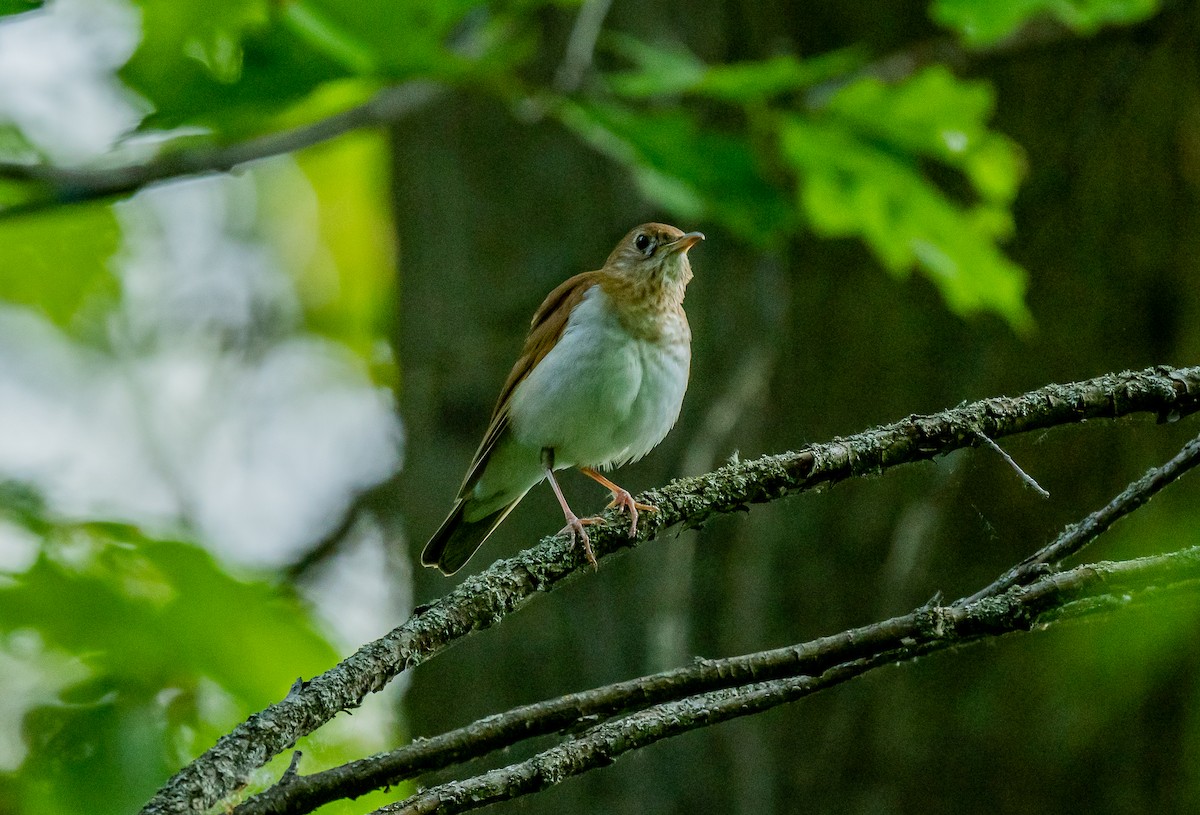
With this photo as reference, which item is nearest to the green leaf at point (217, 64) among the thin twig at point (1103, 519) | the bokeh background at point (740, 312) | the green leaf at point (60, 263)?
the bokeh background at point (740, 312)

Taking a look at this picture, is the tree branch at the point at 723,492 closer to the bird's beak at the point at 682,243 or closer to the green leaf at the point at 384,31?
the green leaf at the point at 384,31

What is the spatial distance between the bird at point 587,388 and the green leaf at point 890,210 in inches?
20.9

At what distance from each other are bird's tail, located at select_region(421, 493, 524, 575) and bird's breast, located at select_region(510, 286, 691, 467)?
37 centimetres

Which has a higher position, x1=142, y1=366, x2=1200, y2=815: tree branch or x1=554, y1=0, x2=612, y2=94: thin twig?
x1=554, y1=0, x2=612, y2=94: thin twig

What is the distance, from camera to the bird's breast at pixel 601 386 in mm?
4672

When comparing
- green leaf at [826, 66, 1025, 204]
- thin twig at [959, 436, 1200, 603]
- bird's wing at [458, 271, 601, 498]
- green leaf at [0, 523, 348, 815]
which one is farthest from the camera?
bird's wing at [458, 271, 601, 498]

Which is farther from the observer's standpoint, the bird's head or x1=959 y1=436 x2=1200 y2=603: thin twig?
the bird's head

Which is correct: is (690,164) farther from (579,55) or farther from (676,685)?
(676,685)

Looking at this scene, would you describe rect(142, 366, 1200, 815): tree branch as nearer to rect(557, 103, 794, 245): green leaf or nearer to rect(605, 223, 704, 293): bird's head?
rect(557, 103, 794, 245): green leaf

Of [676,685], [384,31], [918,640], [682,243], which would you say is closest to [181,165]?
[384,31]

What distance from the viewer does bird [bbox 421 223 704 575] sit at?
15.4ft

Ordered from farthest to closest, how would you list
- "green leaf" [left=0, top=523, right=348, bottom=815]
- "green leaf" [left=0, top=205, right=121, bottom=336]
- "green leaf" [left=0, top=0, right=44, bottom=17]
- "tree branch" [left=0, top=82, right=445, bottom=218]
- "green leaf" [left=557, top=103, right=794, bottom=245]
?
1. "green leaf" [left=0, top=205, right=121, bottom=336]
2. "green leaf" [left=557, top=103, right=794, bottom=245]
3. "tree branch" [left=0, top=82, right=445, bottom=218]
4. "green leaf" [left=0, top=523, right=348, bottom=815]
5. "green leaf" [left=0, top=0, right=44, bottom=17]

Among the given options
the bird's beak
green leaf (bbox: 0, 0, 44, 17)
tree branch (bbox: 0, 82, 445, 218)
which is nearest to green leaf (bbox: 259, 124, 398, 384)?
tree branch (bbox: 0, 82, 445, 218)

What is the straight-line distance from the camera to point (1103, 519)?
2094 mm
